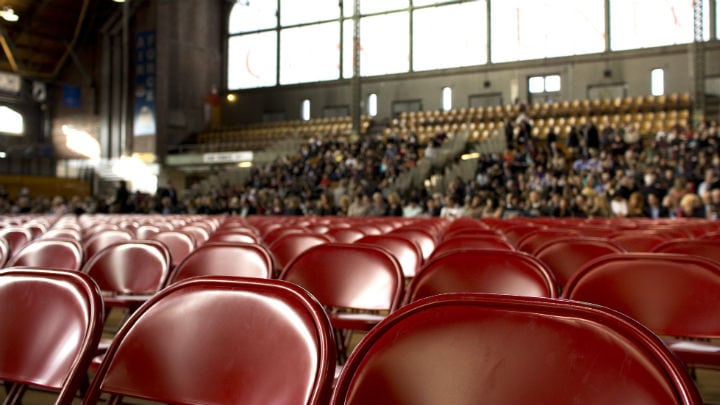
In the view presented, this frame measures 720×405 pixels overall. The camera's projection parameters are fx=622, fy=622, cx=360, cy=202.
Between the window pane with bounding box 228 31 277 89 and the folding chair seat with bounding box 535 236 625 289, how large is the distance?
2981 centimetres

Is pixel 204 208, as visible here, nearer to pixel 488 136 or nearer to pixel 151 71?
pixel 488 136

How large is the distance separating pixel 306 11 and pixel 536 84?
12320 millimetres

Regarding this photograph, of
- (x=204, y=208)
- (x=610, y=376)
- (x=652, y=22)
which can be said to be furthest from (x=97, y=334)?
(x=652, y=22)

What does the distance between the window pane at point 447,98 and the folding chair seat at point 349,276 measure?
2566 centimetres

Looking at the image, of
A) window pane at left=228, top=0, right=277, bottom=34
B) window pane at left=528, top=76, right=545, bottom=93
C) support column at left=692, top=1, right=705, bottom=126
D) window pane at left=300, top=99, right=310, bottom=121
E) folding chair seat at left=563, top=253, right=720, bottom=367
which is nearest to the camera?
folding chair seat at left=563, top=253, right=720, bottom=367

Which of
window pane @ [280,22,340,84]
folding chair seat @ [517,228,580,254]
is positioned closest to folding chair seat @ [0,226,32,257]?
folding chair seat @ [517,228,580,254]

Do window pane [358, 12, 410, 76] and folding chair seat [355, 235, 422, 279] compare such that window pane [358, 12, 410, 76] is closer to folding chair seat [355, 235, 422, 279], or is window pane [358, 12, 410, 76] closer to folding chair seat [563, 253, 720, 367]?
folding chair seat [355, 235, 422, 279]

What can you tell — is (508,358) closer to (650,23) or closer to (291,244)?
(291,244)

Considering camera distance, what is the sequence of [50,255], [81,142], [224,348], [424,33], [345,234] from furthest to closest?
[81,142]
[424,33]
[345,234]
[50,255]
[224,348]

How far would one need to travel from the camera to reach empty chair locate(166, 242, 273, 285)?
326 centimetres

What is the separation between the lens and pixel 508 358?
3.99 feet

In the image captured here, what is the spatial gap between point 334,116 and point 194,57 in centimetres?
827

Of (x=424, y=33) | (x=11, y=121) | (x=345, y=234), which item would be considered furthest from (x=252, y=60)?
(x=345, y=234)

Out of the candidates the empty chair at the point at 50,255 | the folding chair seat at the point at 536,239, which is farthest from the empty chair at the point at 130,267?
the folding chair seat at the point at 536,239
